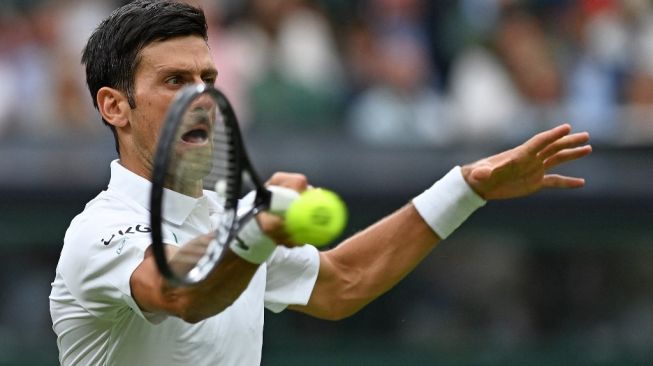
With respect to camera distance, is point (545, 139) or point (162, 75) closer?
point (162, 75)

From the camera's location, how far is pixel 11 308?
9.84 meters

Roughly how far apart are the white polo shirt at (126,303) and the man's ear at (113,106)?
167mm

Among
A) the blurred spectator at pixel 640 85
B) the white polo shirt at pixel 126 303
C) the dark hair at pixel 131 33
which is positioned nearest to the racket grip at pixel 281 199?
the white polo shirt at pixel 126 303

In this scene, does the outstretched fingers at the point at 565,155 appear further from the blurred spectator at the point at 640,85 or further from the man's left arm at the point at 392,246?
the blurred spectator at the point at 640,85

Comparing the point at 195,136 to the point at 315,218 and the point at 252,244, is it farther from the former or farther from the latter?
the point at 315,218

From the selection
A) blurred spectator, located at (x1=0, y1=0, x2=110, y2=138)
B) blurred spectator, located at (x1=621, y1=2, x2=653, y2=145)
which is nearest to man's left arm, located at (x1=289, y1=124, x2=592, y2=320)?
blurred spectator, located at (x1=621, y1=2, x2=653, y2=145)

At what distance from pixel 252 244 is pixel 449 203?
1.43 m

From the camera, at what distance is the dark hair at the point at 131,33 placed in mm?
4406

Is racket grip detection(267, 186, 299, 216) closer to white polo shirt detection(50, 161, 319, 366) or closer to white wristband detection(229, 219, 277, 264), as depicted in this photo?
white wristband detection(229, 219, 277, 264)

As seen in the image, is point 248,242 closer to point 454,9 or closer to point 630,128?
point 630,128

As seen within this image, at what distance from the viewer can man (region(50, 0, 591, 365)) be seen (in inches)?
155

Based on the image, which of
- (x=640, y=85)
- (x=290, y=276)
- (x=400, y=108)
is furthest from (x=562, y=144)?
(x=640, y=85)

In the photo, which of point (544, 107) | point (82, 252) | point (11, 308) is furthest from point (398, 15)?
point (82, 252)

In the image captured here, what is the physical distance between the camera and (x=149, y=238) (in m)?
4.18
